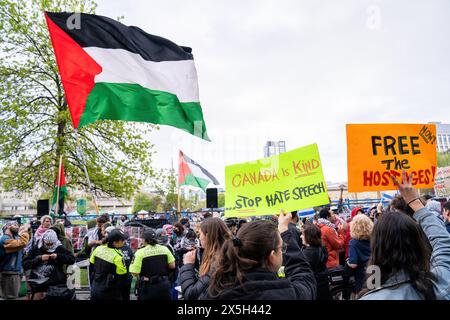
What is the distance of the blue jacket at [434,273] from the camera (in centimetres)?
198

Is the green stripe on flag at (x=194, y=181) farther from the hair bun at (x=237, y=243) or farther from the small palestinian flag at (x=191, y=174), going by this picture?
the hair bun at (x=237, y=243)

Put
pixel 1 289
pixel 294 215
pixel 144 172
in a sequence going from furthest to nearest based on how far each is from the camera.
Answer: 1. pixel 144 172
2. pixel 1 289
3. pixel 294 215

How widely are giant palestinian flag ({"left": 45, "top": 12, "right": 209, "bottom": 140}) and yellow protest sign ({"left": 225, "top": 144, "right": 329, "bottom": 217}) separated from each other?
1.06 meters

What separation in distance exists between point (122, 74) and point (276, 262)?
420 cm

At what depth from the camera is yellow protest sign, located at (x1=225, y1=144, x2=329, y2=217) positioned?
494 centimetres

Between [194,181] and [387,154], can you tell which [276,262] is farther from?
[194,181]

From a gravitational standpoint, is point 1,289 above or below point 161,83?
below

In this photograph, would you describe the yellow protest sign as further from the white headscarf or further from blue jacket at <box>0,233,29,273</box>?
blue jacket at <box>0,233,29,273</box>

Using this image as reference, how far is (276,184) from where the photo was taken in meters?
Answer: 5.11

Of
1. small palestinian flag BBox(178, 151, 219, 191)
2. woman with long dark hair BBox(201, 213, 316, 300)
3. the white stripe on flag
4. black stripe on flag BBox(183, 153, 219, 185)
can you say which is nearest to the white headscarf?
the white stripe on flag
